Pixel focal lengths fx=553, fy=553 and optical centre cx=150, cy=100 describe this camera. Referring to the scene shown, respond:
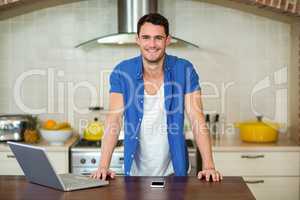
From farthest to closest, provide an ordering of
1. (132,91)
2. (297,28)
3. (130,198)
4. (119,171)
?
(297,28), (119,171), (132,91), (130,198)

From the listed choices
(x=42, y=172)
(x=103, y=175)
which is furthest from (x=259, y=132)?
(x=42, y=172)

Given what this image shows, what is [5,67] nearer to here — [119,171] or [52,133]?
[52,133]

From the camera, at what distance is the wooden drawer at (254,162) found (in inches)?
168

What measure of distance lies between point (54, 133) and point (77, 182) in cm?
188

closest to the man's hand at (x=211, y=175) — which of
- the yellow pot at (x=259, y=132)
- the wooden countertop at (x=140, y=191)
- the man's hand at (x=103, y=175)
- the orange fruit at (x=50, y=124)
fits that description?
the wooden countertop at (x=140, y=191)

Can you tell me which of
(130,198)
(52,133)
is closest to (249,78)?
(52,133)

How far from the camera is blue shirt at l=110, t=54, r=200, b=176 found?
298 cm

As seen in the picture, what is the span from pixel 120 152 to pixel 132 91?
4.33 feet

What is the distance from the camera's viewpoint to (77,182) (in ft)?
8.16

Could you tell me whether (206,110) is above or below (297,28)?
below

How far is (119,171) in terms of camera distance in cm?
418

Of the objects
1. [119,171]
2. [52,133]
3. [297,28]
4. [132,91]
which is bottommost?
[119,171]

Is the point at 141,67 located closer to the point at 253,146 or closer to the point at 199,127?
the point at 199,127

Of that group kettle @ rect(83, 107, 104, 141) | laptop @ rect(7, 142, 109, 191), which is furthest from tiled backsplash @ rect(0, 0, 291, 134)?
laptop @ rect(7, 142, 109, 191)
